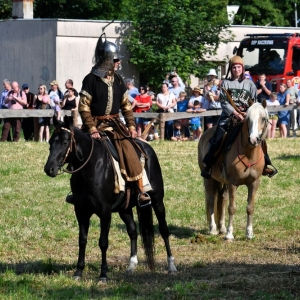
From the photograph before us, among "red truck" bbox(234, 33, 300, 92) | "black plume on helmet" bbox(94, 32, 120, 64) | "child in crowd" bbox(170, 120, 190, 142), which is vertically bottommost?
"child in crowd" bbox(170, 120, 190, 142)

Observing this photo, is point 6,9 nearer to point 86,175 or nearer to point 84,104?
point 84,104

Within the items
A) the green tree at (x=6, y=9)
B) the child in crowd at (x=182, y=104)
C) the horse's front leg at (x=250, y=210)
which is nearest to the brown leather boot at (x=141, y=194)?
the horse's front leg at (x=250, y=210)

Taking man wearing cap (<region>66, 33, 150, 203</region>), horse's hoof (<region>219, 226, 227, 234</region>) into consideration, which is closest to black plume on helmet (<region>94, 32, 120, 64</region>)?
man wearing cap (<region>66, 33, 150, 203</region>)

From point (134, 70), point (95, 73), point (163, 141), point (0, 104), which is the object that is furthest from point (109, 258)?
point (134, 70)

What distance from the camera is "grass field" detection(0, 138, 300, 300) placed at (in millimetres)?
8500

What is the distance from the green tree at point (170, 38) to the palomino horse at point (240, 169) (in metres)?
19.2

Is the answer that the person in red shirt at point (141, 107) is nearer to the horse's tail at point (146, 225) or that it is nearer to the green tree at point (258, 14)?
the horse's tail at point (146, 225)

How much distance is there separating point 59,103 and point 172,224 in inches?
432

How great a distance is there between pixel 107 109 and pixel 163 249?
2547 millimetres

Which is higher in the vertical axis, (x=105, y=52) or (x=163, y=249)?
(x=105, y=52)

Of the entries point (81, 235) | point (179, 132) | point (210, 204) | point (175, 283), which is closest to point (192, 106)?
point (179, 132)

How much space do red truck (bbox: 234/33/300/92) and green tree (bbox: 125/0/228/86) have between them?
2.87 meters

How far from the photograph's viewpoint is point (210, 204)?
1282cm

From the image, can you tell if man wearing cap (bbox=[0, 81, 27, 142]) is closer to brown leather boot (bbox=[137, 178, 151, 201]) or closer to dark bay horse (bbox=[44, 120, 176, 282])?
brown leather boot (bbox=[137, 178, 151, 201])
